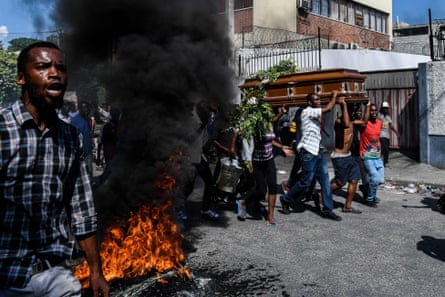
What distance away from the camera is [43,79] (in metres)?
2.08

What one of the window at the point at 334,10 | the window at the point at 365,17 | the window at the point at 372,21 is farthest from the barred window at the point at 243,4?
the window at the point at 372,21

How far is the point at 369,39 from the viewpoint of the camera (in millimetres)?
33969

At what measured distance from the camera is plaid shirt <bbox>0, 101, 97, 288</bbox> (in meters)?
1.91

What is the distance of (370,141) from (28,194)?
6420mm

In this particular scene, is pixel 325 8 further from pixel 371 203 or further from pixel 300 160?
pixel 300 160

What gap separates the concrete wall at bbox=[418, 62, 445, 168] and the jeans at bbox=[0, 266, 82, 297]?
10554mm

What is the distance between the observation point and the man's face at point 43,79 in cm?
208

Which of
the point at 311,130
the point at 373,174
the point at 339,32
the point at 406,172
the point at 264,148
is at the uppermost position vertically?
the point at 339,32

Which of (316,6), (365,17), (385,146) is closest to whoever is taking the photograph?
(385,146)

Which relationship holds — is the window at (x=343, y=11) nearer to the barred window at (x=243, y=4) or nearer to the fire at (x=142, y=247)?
the barred window at (x=243, y=4)

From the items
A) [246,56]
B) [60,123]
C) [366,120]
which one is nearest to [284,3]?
[246,56]

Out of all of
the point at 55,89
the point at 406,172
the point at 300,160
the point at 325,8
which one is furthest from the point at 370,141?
the point at 325,8

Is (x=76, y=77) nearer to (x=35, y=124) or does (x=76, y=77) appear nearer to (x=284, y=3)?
(x=35, y=124)

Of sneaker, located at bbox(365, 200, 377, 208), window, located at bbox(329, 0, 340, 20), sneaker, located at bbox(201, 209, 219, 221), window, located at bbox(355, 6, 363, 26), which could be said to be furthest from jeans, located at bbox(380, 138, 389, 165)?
window, located at bbox(355, 6, 363, 26)
